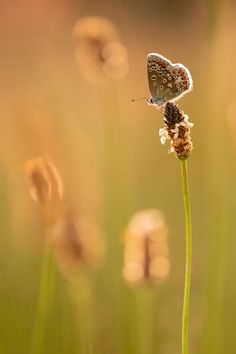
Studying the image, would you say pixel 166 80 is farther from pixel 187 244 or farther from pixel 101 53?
pixel 101 53

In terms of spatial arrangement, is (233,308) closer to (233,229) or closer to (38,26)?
(233,229)

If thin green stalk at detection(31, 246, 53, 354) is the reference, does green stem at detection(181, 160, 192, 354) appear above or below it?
above

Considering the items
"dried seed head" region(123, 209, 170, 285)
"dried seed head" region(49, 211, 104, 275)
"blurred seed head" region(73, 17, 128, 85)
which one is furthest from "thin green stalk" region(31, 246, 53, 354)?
"blurred seed head" region(73, 17, 128, 85)

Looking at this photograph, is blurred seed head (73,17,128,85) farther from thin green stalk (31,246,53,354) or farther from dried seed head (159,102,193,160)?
dried seed head (159,102,193,160)

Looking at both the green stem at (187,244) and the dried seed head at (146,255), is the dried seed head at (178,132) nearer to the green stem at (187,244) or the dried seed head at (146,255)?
the green stem at (187,244)

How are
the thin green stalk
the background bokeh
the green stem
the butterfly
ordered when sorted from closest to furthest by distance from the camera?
the green stem, the butterfly, the thin green stalk, the background bokeh

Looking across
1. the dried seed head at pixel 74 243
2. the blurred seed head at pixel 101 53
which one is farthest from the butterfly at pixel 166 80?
the blurred seed head at pixel 101 53
